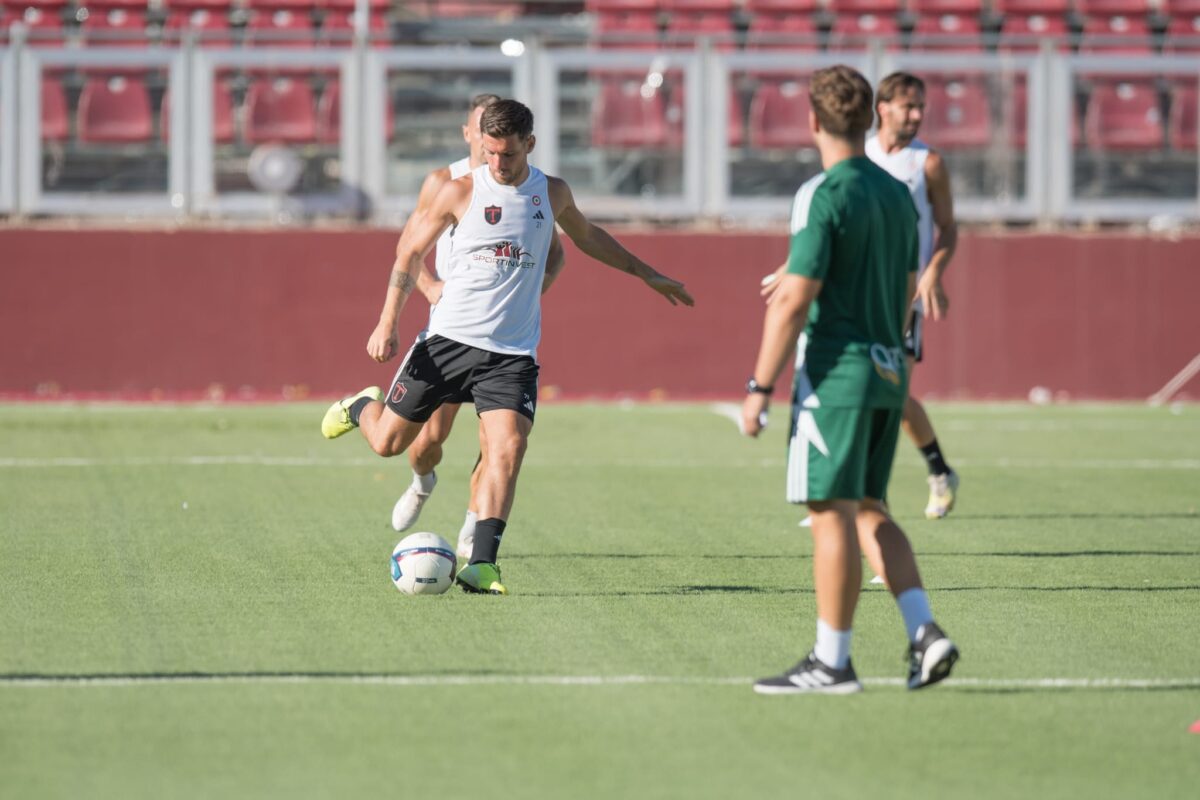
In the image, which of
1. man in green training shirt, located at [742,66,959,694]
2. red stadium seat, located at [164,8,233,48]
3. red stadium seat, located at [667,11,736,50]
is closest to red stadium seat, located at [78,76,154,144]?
red stadium seat, located at [164,8,233,48]

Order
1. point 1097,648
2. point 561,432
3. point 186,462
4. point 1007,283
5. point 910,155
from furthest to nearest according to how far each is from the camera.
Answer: point 1007,283, point 561,432, point 186,462, point 910,155, point 1097,648

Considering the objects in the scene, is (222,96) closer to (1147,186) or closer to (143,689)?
(1147,186)

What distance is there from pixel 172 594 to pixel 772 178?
42.3ft

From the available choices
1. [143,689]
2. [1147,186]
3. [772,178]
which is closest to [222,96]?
[772,178]

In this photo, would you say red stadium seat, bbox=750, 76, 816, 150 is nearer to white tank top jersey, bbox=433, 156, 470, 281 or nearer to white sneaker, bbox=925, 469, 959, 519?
white sneaker, bbox=925, 469, 959, 519

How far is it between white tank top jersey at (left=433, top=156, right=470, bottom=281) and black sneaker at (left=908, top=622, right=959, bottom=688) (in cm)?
347

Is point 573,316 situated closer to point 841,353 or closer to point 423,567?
point 423,567

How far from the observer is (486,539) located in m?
8.44

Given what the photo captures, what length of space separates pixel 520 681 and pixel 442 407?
294 centimetres

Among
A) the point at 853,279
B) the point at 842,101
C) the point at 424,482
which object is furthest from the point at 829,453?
the point at 424,482

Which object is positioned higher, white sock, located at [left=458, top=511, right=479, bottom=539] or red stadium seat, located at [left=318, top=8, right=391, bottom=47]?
red stadium seat, located at [left=318, top=8, right=391, bottom=47]

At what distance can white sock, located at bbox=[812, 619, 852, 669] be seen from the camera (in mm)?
6359

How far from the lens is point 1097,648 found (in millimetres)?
7398

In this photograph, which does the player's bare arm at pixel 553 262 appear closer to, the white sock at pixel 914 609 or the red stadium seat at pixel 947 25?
the white sock at pixel 914 609
